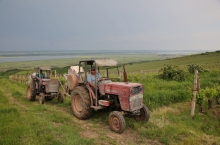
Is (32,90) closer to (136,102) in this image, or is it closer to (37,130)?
(37,130)

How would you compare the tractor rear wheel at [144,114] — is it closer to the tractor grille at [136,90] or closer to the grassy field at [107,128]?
the grassy field at [107,128]

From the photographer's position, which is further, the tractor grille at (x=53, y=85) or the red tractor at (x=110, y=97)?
the tractor grille at (x=53, y=85)

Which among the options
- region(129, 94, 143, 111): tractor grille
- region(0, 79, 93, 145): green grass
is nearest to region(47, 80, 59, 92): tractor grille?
region(0, 79, 93, 145): green grass

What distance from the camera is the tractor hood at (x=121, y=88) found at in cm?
557

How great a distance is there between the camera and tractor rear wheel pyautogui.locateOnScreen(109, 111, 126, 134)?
550cm

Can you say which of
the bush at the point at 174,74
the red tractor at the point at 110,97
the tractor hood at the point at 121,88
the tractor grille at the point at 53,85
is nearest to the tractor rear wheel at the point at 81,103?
the red tractor at the point at 110,97

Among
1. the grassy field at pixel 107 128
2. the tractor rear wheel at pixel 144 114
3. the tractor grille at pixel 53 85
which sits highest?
the tractor grille at pixel 53 85

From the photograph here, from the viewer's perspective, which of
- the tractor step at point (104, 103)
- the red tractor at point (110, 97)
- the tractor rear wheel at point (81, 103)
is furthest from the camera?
the tractor rear wheel at point (81, 103)

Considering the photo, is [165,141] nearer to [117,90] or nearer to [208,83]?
[117,90]

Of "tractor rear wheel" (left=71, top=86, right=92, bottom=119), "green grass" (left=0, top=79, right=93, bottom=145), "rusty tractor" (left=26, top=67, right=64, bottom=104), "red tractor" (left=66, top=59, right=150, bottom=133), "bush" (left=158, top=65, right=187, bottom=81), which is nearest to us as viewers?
"green grass" (left=0, top=79, right=93, bottom=145)

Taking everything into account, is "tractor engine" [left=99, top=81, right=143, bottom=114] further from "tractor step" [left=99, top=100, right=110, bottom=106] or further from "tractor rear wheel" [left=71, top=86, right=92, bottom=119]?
"tractor rear wheel" [left=71, top=86, right=92, bottom=119]

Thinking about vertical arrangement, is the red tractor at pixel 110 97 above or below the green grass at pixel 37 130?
above

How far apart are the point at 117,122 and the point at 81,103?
5.98 feet

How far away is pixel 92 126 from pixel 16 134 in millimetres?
2276
